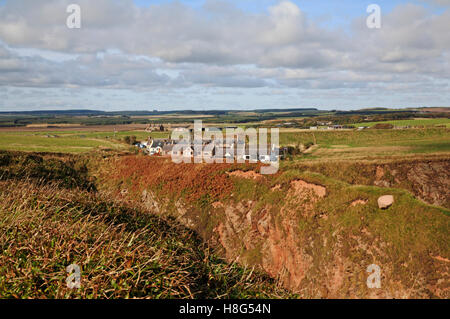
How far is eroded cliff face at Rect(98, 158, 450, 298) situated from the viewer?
13.8 m

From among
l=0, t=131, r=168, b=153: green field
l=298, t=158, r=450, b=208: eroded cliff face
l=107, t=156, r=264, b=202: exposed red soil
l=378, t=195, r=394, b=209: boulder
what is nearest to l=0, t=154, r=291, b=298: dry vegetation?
l=378, t=195, r=394, b=209: boulder

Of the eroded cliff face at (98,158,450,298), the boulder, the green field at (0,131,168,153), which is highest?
the green field at (0,131,168,153)

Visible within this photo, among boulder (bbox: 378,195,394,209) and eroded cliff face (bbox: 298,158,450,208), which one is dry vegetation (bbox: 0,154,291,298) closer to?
boulder (bbox: 378,195,394,209)

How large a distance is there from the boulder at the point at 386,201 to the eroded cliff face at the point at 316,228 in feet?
0.80

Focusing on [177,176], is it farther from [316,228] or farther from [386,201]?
[386,201]

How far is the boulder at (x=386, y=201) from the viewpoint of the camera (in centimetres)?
1673

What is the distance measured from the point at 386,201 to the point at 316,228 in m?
3.97

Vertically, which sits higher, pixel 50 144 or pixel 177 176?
pixel 50 144

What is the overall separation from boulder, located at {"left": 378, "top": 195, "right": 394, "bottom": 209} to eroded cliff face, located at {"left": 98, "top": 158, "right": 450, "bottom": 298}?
9.6 inches

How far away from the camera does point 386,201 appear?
16781mm

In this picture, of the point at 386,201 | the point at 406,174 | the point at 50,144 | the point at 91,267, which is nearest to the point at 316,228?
the point at 386,201

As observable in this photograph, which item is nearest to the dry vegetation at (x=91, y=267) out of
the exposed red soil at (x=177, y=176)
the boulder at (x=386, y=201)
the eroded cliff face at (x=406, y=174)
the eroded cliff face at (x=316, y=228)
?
the eroded cliff face at (x=316, y=228)

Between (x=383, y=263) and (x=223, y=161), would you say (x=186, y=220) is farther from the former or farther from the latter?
(x=383, y=263)

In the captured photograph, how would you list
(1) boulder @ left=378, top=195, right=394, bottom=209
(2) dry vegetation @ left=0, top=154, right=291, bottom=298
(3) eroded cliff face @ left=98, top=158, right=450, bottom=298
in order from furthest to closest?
(1) boulder @ left=378, top=195, right=394, bottom=209 < (3) eroded cliff face @ left=98, top=158, right=450, bottom=298 < (2) dry vegetation @ left=0, top=154, right=291, bottom=298
